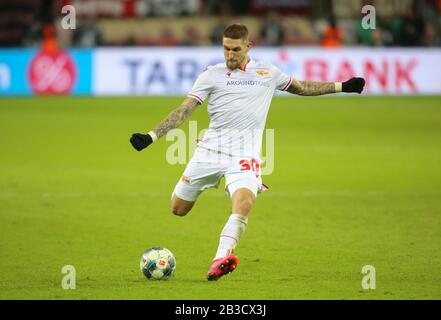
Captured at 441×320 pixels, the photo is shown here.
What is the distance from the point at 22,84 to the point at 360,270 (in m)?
21.5

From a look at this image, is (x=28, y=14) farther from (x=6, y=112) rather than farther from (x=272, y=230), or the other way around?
(x=272, y=230)

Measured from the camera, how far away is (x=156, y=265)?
8.39 meters

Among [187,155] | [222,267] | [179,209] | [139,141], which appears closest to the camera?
[139,141]

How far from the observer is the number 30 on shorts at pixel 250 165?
8555 mm

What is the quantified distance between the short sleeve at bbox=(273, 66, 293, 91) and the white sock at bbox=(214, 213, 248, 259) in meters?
1.32

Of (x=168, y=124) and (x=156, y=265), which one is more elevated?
(x=168, y=124)

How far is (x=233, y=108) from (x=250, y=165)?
52 centimetres

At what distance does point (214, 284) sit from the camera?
823 centimetres

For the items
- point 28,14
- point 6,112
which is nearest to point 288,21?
point 28,14

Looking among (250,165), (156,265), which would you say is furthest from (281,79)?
(156,265)

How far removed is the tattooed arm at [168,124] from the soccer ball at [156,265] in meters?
1.03

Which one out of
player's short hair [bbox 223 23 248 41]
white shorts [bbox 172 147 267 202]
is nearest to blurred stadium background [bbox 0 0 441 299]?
white shorts [bbox 172 147 267 202]
